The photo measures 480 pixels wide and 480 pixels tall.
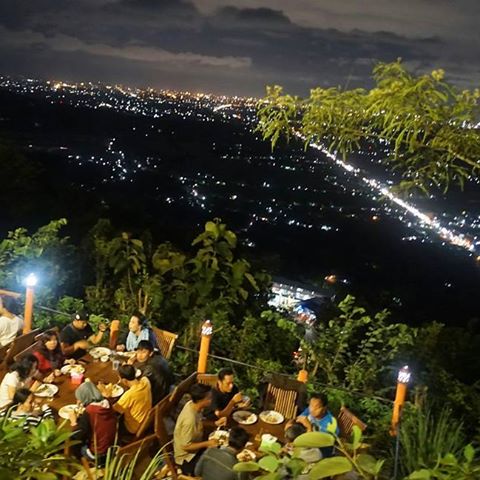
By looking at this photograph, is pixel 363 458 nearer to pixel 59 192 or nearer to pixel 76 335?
pixel 76 335

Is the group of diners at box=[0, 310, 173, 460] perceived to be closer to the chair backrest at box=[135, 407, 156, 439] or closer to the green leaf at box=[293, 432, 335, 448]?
the chair backrest at box=[135, 407, 156, 439]

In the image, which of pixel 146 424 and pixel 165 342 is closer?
pixel 146 424

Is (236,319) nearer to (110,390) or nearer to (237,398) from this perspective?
(237,398)

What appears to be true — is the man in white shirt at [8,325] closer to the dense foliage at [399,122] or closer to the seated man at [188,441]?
the seated man at [188,441]

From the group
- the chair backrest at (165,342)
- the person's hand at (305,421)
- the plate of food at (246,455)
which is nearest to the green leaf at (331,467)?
the plate of food at (246,455)

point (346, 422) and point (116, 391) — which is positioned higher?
point (346, 422)

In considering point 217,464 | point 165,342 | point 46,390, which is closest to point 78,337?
point 165,342
